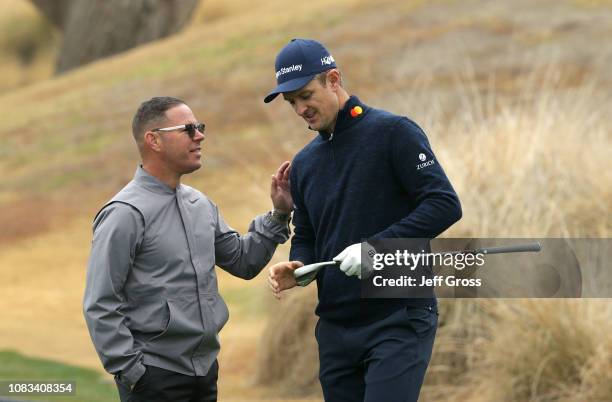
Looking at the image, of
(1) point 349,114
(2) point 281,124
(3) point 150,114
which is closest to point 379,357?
(1) point 349,114

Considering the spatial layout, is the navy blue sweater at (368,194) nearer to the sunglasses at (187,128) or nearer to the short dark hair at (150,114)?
the sunglasses at (187,128)

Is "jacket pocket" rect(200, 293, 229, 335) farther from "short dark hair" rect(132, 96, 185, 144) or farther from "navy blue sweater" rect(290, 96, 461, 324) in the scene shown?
"short dark hair" rect(132, 96, 185, 144)

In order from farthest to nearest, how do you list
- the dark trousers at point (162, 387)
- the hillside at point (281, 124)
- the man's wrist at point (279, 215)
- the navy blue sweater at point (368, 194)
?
the hillside at point (281, 124)
the man's wrist at point (279, 215)
the dark trousers at point (162, 387)
the navy blue sweater at point (368, 194)

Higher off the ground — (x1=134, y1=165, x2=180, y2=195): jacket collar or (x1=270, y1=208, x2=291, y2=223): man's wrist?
(x1=134, y1=165, x2=180, y2=195): jacket collar

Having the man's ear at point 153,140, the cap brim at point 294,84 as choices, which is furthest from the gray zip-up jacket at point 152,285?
the cap brim at point 294,84

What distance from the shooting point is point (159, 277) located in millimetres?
4898

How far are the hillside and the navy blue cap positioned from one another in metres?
4.21

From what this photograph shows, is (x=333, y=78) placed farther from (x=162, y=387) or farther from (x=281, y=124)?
(x=281, y=124)

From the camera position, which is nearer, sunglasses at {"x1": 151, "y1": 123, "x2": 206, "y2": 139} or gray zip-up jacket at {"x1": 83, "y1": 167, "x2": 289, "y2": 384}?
gray zip-up jacket at {"x1": 83, "y1": 167, "x2": 289, "y2": 384}

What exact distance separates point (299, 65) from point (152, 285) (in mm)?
1006

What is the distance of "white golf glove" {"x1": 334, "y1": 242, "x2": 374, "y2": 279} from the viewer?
182 inches

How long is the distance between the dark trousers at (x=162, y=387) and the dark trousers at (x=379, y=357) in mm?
505

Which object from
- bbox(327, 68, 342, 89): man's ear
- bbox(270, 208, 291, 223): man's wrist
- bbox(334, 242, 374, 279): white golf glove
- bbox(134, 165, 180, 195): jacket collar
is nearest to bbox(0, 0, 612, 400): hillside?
bbox(270, 208, 291, 223): man's wrist

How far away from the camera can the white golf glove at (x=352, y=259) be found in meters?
→ 4.63
